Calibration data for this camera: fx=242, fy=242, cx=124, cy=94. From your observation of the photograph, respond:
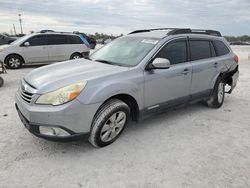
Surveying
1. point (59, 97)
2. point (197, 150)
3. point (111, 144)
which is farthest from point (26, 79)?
point (197, 150)

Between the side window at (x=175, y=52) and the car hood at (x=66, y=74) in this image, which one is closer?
the car hood at (x=66, y=74)

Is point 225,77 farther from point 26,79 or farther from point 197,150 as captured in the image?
point 26,79

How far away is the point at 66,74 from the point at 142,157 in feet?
5.23

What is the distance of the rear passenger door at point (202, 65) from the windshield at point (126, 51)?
3.42ft

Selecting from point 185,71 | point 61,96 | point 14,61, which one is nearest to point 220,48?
point 185,71

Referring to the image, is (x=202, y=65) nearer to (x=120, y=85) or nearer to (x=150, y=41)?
(x=150, y=41)

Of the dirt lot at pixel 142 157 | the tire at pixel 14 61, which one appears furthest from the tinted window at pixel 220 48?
the tire at pixel 14 61

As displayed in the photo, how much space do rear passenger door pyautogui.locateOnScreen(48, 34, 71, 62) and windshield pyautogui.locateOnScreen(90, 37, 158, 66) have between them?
7.03 meters

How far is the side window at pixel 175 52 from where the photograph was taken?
13.5 feet

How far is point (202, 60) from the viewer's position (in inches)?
192

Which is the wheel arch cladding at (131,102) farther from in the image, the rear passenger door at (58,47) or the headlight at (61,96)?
the rear passenger door at (58,47)

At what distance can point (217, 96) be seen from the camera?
5395 millimetres

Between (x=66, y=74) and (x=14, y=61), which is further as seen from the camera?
(x=14, y=61)

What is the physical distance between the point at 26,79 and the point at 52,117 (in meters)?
1.04
